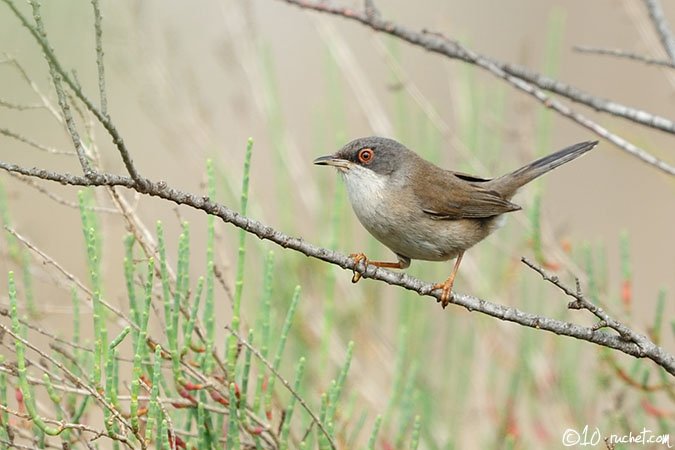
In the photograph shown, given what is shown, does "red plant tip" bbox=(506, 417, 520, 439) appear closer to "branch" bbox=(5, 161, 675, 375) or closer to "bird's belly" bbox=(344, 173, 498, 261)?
"bird's belly" bbox=(344, 173, 498, 261)

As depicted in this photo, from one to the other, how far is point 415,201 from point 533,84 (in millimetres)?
842

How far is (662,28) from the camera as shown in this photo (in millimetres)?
3574

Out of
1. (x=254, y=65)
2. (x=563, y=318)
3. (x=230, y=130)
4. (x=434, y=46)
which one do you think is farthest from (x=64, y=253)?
(x=434, y=46)

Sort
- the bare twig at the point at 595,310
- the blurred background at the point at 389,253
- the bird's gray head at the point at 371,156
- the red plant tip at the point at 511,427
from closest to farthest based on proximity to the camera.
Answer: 1. the bare twig at the point at 595,310
2. the bird's gray head at the point at 371,156
3. the blurred background at the point at 389,253
4. the red plant tip at the point at 511,427

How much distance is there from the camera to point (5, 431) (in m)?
2.84

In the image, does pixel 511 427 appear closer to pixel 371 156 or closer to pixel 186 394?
pixel 371 156

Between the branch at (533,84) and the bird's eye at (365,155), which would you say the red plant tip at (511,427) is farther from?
the branch at (533,84)

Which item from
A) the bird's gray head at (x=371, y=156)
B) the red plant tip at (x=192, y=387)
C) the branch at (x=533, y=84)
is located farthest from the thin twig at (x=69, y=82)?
the bird's gray head at (x=371, y=156)

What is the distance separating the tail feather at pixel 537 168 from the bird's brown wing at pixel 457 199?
0.11 m

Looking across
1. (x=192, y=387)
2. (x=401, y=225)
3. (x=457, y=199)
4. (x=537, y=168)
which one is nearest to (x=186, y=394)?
(x=192, y=387)

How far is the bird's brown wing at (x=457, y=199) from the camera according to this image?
172 inches

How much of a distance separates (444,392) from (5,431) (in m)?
3.29

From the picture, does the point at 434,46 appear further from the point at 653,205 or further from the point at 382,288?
the point at 653,205

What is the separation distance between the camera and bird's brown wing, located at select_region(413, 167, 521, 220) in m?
4.36
